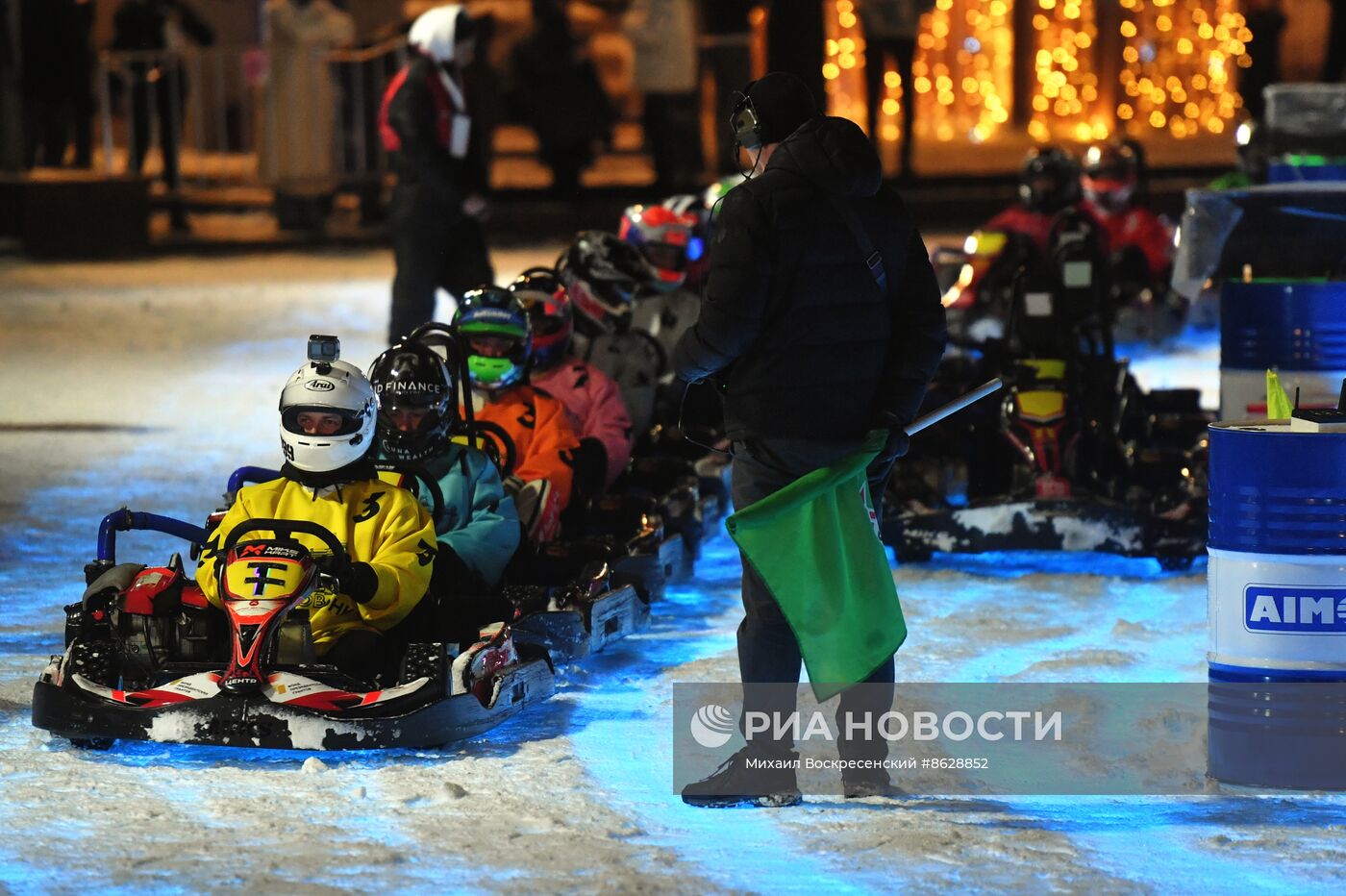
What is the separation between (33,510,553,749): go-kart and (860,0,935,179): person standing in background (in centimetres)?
1509

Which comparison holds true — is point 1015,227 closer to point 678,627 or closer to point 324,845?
point 678,627

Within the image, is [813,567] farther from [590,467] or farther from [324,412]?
[590,467]

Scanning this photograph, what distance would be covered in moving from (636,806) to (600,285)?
461cm

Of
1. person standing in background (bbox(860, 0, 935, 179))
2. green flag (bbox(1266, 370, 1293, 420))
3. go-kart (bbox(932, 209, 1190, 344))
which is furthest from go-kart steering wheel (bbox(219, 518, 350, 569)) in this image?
person standing in background (bbox(860, 0, 935, 179))

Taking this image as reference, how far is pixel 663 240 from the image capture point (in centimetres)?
1041

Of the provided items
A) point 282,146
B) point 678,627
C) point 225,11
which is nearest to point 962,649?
point 678,627

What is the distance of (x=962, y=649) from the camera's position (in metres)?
6.87

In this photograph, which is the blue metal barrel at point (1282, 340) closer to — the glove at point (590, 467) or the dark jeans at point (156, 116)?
the glove at point (590, 467)

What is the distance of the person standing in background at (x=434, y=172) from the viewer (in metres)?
11.4

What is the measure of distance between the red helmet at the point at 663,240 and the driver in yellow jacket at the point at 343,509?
14.3 feet

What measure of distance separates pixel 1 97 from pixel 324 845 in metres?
16.3

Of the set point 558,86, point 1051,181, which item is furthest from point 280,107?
point 1051,181

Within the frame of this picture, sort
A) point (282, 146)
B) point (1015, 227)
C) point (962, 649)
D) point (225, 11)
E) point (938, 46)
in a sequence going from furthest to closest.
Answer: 1. point (938, 46)
2. point (225, 11)
3. point (282, 146)
4. point (1015, 227)
5. point (962, 649)

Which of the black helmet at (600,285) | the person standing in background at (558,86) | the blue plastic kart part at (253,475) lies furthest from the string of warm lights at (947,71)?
the blue plastic kart part at (253,475)
